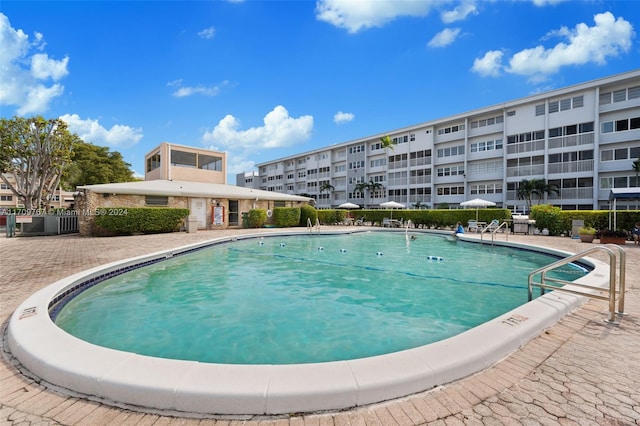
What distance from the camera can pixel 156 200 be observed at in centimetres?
1905

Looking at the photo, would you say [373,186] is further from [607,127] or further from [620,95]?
[620,95]

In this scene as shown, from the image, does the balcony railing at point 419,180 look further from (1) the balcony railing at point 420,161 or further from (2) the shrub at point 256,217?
(2) the shrub at point 256,217

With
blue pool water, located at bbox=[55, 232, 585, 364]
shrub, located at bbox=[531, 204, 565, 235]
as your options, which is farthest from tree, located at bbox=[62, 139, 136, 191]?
shrub, located at bbox=[531, 204, 565, 235]

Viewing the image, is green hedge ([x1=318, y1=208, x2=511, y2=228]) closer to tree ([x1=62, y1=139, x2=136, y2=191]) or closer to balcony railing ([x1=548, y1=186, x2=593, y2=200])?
balcony railing ([x1=548, y1=186, x2=593, y2=200])

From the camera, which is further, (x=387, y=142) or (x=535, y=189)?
(x=387, y=142)

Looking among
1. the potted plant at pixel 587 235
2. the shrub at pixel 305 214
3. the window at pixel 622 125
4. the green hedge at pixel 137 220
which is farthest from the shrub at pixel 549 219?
the green hedge at pixel 137 220

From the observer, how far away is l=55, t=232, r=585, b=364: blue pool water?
4359 mm

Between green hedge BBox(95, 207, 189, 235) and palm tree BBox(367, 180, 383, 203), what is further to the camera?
palm tree BBox(367, 180, 383, 203)

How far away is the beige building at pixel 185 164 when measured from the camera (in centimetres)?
2394

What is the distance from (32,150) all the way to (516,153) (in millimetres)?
43681

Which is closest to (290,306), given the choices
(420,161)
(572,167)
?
(572,167)

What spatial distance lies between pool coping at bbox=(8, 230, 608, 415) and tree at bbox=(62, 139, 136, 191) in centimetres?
3769

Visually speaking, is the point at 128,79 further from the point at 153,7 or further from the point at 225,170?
the point at 225,170

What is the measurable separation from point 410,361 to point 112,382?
245 centimetres
